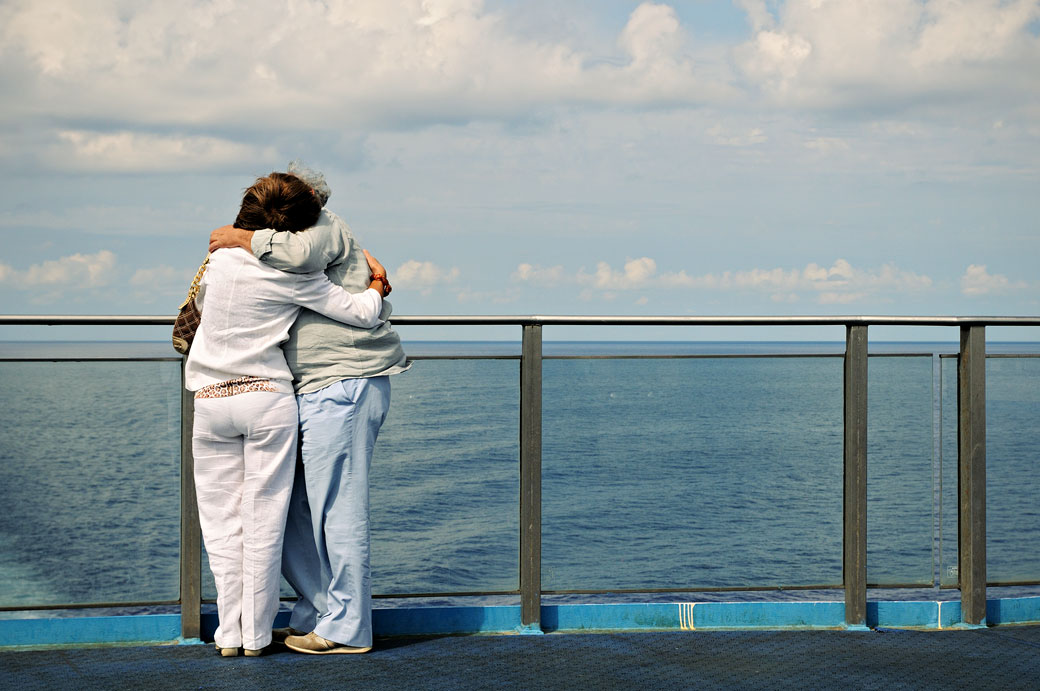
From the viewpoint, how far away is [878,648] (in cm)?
344

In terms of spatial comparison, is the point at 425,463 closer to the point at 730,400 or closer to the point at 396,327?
the point at 396,327

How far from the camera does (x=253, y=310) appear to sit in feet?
10.4

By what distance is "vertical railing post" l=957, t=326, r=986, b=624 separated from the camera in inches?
150

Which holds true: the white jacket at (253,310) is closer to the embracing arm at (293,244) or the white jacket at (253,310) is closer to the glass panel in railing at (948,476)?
the embracing arm at (293,244)

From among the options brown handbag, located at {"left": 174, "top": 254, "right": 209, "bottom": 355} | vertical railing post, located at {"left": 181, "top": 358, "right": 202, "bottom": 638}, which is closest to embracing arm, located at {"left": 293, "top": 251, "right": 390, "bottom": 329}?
brown handbag, located at {"left": 174, "top": 254, "right": 209, "bottom": 355}

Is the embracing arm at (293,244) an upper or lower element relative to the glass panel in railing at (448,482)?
upper

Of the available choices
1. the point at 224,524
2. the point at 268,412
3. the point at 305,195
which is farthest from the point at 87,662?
the point at 305,195

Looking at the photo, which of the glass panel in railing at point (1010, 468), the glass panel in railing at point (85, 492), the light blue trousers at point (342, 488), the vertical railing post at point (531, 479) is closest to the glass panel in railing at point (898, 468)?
the glass panel in railing at point (1010, 468)

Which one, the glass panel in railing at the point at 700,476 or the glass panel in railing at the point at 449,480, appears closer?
the glass panel in railing at the point at 449,480

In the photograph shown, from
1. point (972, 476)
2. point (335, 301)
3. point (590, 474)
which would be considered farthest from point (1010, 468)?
point (335, 301)

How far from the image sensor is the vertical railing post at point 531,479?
364cm

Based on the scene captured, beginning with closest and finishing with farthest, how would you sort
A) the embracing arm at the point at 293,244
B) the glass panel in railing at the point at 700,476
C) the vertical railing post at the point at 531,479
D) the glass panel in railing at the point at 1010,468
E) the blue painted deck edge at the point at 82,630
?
the embracing arm at the point at 293,244 < the blue painted deck edge at the point at 82,630 < the vertical railing post at the point at 531,479 < the glass panel in railing at the point at 700,476 < the glass panel in railing at the point at 1010,468

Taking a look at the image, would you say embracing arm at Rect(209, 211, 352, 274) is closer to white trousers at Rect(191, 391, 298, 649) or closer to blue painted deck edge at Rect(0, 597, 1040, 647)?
white trousers at Rect(191, 391, 298, 649)

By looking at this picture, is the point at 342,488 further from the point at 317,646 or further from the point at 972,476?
the point at 972,476
